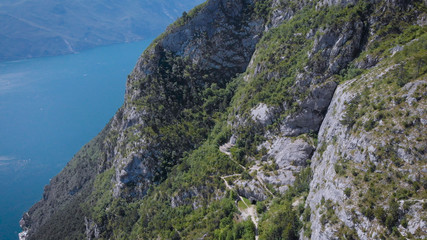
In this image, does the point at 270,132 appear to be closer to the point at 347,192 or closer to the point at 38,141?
the point at 347,192

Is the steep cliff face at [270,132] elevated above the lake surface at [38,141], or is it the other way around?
the lake surface at [38,141]

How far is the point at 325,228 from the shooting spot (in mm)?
36438

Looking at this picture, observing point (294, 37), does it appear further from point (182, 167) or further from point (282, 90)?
point (182, 167)

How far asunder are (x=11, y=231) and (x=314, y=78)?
142287mm

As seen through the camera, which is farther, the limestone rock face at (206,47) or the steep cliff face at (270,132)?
the limestone rock face at (206,47)

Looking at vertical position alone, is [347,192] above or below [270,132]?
below

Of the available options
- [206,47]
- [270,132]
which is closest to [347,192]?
[270,132]

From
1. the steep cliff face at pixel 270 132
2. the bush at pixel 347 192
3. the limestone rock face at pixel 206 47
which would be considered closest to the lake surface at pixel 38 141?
the steep cliff face at pixel 270 132

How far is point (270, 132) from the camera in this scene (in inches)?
2479

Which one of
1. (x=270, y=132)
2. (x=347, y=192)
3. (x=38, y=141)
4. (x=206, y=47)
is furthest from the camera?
(x=38, y=141)

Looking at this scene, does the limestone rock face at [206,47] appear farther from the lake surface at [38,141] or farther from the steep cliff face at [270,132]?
the lake surface at [38,141]

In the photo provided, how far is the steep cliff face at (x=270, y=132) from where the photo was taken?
36.1 m

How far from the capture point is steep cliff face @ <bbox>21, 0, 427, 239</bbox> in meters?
36.1

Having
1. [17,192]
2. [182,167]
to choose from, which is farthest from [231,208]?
[17,192]
